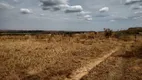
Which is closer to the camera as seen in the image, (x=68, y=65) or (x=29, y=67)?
(x=29, y=67)

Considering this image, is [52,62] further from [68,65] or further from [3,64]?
[3,64]

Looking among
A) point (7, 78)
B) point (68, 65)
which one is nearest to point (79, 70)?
Result: point (68, 65)

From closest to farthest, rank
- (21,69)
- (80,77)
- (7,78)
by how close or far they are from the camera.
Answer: (7,78) < (80,77) < (21,69)

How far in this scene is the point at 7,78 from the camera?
30.0 ft

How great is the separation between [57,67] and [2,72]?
300cm

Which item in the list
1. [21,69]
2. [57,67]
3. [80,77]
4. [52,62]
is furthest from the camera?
[52,62]

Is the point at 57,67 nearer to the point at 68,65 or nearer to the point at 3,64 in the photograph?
the point at 68,65

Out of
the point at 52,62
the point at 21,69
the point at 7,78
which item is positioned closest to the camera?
the point at 7,78

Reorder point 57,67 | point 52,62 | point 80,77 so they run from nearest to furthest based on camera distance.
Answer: point 80,77 → point 57,67 → point 52,62

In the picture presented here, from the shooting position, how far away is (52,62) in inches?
514

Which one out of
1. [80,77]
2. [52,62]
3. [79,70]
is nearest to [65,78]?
[80,77]

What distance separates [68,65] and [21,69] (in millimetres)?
2787

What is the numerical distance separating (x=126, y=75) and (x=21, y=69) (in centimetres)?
529

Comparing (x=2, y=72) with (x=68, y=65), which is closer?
(x=2, y=72)
